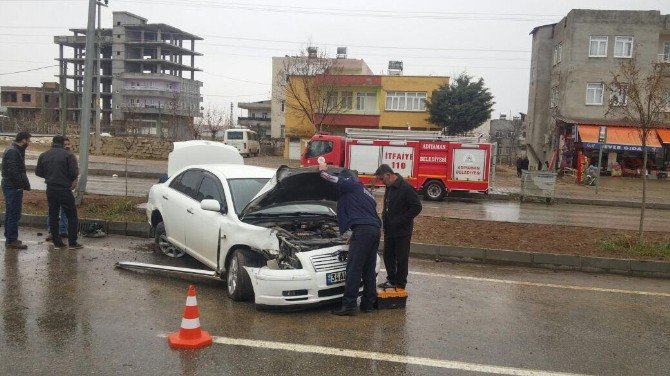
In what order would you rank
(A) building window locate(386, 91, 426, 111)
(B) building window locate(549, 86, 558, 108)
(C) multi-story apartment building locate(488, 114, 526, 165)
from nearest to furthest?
(B) building window locate(549, 86, 558, 108) → (A) building window locate(386, 91, 426, 111) → (C) multi-story apartment building locate(488, 114, 526, 165)

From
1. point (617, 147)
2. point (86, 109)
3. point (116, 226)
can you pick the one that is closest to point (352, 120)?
point (617, 147)

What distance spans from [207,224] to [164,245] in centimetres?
194

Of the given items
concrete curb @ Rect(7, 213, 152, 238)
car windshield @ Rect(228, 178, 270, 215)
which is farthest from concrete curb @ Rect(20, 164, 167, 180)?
car windshield @ Rect(228, 178, 270, 215)

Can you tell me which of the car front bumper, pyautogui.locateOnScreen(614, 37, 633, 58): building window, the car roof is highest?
pyautogui.locateOnScreen(614, 37, 633, 58): building window

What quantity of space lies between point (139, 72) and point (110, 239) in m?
81.2

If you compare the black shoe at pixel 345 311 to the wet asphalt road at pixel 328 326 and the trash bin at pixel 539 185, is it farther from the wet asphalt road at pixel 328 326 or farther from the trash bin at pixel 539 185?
the trash bin at pixel 539 185

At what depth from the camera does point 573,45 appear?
3616 cm

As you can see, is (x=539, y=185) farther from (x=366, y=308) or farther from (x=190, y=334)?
(x=190, y=334)

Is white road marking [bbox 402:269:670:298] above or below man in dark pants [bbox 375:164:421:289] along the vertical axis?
below

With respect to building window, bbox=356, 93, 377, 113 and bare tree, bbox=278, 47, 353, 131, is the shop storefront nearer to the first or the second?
building window, bbox=356, 93, 377, 113

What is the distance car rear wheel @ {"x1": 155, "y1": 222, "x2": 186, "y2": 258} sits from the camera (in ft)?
27.6

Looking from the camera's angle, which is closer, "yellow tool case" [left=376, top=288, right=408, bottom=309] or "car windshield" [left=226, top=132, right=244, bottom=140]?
"yellow tool case" [left=376, top=288, right=408, bottom=309]

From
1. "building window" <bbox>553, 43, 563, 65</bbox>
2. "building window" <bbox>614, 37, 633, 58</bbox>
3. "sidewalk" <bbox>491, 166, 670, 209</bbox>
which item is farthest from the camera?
"building window" <bbox>553, 43, 563, 65</bbox>

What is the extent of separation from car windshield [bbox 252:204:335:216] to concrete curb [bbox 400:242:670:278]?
2.93 meters
